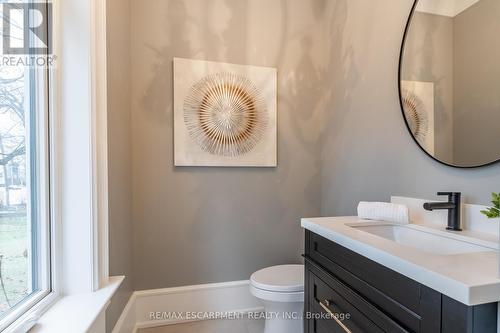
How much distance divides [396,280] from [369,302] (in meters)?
0.15

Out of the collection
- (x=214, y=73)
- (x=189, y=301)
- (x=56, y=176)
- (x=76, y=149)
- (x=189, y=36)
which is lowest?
(x=189, y=301)

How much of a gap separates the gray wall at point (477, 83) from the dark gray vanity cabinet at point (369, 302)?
26.3 inches

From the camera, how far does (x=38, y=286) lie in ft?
3.12

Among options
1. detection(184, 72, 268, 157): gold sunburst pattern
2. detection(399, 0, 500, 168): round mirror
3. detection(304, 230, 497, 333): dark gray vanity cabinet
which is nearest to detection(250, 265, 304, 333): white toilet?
detection(304, 230, 497, 333): dark gray vanity cabinet

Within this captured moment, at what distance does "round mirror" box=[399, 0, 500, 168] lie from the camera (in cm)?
96

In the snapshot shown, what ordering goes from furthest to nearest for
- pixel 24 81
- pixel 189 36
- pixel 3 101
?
pixel 189 36 → pixel 24 81 → pixel 3 101

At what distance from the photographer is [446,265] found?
622 millimetres

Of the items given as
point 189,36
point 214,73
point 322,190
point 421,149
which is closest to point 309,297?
point 421,149

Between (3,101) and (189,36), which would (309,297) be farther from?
(189,36)

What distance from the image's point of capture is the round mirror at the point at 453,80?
96 centimetres

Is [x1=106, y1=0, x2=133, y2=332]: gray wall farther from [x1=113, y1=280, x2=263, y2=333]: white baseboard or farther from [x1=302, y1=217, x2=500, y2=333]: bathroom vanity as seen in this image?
[x1=302, y1=217, x2=500, y2=333]: bathroom vanity

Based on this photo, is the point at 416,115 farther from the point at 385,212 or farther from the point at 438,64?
the point at 385,212

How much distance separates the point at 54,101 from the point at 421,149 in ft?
5.51

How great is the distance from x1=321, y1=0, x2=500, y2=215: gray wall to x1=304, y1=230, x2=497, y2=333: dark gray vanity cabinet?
0.61 m
